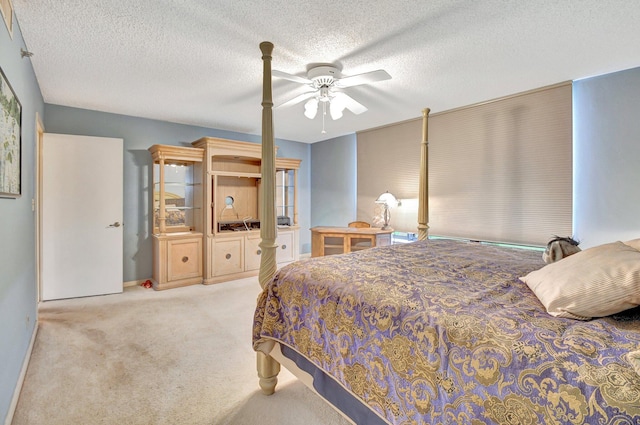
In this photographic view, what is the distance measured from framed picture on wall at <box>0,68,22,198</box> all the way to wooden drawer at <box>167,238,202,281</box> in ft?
7.33

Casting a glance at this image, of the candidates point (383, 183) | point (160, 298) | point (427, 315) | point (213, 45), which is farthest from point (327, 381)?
point (383, 183)

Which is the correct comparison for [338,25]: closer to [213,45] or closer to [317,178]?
[213,45]

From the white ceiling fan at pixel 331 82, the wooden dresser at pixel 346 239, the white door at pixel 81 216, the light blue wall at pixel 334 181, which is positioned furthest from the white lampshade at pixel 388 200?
the white door at pixel 81 216

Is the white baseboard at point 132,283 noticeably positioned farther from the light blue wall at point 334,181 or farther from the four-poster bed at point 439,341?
the four-poster bed at point 439,341

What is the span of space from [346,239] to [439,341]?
3.14m

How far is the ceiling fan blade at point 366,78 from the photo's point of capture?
2.39m

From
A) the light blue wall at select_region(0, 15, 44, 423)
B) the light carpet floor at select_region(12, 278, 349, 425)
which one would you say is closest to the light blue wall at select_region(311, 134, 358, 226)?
the light carpet floor at select_region(12, 278, 349, 425)

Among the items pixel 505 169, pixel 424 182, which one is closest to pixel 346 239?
pixel 424 182

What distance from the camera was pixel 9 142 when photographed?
5.63ft

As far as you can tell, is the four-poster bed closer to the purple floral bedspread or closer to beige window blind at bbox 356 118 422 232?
the purple floral bedspread

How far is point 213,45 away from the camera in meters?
2.30

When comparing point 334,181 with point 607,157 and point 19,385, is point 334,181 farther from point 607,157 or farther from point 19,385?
point 19,385

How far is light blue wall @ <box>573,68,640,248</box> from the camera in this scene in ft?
8.88

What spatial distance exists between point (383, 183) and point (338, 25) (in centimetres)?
297
